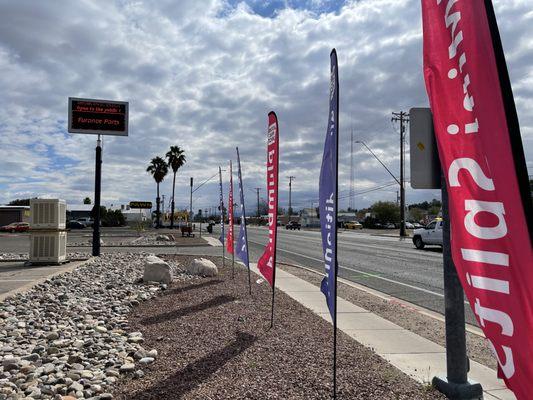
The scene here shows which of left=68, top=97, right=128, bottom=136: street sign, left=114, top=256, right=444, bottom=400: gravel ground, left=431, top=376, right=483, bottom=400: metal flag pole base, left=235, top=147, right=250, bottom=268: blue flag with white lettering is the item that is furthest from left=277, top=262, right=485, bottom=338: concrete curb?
left=68, top=97, right=128, bottom=136: street sign

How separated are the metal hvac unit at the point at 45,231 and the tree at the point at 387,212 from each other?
96109 millimetres

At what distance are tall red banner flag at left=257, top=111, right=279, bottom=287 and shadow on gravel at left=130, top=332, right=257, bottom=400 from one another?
1479mm

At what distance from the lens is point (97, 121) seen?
17.0 meters

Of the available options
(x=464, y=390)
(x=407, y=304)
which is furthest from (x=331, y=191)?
(x=407, y=304)

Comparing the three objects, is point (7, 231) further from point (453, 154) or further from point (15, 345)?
point (453, 154)

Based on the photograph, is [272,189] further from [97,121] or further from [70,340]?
[97,121]

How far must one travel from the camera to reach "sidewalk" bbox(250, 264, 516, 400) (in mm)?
4719

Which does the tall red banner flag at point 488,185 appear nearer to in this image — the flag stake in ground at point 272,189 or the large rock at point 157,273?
the flag stake in ground at point 272,189

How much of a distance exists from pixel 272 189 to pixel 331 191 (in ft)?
9.52

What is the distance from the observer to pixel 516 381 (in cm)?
186

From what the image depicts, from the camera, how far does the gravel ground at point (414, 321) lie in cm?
594

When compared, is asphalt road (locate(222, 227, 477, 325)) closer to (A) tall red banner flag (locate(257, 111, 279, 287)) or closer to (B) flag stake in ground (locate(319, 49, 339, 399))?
(A) tall red banner flag (locate(257, 111, 279, 287))

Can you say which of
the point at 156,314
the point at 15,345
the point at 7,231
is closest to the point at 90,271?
the point at 156,314

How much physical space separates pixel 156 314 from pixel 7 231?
53.0 m
